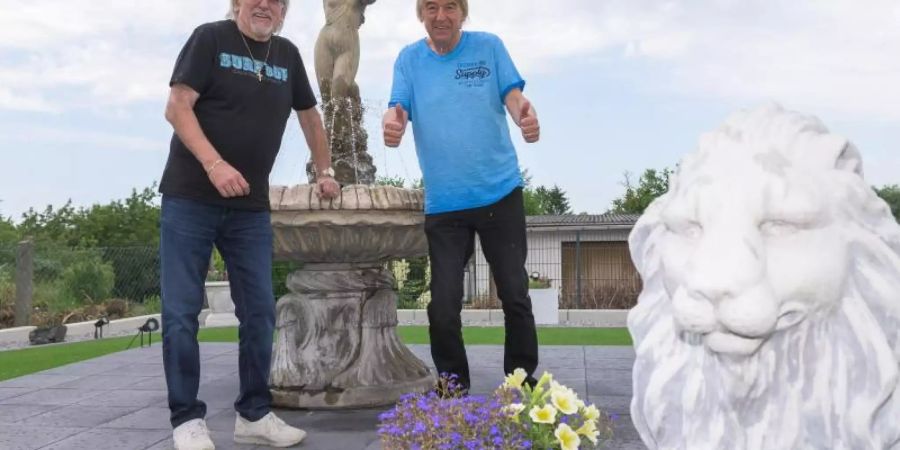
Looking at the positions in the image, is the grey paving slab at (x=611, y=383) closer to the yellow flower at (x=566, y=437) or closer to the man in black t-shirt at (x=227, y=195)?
the man in black t-shirt at (x=227, y=195)

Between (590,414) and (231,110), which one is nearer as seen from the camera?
(590,414)

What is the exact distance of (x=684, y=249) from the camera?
130 centimetres

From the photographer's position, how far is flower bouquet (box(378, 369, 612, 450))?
2.21 meters

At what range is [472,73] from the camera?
338 cm

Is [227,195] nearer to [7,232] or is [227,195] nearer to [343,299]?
[343,299]

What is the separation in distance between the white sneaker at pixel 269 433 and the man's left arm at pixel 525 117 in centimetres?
143

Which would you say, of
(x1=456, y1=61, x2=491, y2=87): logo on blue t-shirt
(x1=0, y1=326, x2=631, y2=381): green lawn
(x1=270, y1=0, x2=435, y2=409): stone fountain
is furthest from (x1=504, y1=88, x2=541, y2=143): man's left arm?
(x1=0, y1=326, x2=631, y2=381): green lawn

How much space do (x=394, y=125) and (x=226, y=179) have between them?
62 cm

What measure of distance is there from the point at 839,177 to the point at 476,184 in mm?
2066

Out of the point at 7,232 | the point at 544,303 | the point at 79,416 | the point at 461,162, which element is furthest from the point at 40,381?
the point at 7,232

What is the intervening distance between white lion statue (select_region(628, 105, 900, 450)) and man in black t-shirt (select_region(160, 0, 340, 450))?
1.93 metres

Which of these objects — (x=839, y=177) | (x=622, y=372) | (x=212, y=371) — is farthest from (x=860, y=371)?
(x=212, y=371)

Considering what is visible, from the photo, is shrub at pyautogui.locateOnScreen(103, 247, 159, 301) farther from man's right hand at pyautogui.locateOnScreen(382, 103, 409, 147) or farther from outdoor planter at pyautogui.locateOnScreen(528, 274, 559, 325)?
man's right hand at pyautogui.locateOnScreen(382, 103, 409, 147)

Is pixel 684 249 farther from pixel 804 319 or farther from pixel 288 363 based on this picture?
pixel 288 363
